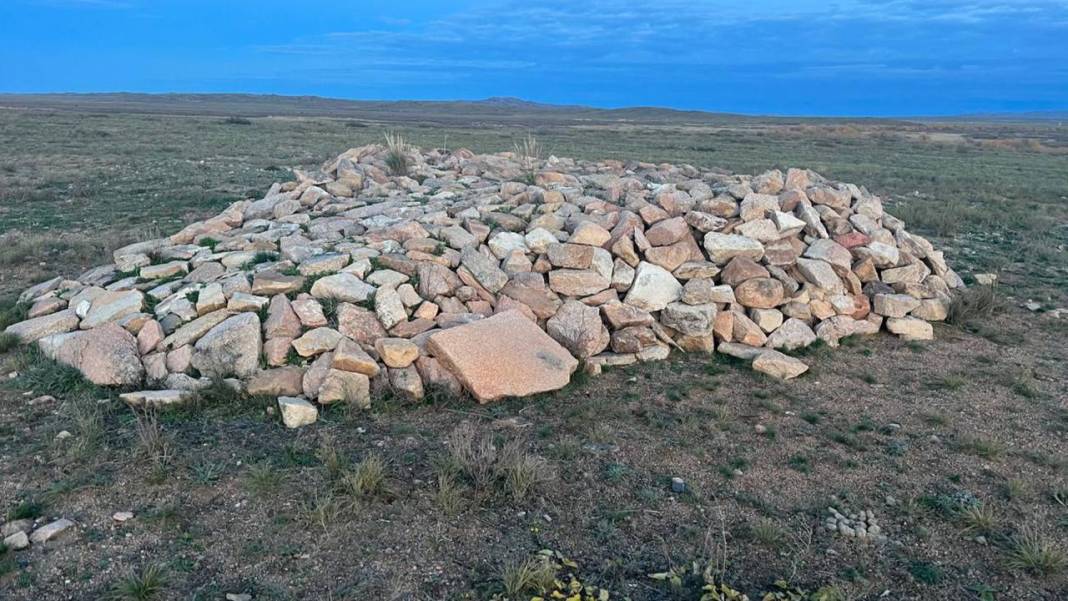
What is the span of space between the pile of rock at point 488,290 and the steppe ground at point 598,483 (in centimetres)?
31

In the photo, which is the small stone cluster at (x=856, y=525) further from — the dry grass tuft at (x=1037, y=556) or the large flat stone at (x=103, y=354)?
the large flat stone at (x=103, y=354)

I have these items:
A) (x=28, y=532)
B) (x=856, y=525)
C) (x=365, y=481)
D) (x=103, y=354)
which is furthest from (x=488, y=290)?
(x=28, y=532)

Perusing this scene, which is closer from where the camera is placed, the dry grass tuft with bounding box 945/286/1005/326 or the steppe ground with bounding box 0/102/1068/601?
the steppe ground with bounding box 0/102/1068/601

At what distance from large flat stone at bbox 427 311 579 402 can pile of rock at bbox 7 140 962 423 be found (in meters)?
0.02

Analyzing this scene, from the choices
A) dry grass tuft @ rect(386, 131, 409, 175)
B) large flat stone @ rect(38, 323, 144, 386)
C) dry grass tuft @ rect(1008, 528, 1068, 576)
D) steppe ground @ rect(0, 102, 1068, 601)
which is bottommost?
steppe ground @ rect(0, 102, 1068, 601)

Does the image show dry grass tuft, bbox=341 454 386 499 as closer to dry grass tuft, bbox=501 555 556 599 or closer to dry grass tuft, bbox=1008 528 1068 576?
dry grass tuft, bbox=501 555 556 599

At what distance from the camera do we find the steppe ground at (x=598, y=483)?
3.84 metres

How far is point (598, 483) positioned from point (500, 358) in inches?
63.8

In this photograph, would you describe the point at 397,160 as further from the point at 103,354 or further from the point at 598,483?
the point at 598,483

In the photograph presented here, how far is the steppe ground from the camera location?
3.84 meters

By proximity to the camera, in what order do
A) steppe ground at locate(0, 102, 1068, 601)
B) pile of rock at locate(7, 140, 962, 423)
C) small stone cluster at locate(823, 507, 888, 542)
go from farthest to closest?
pile of rock at locate(7, 140, 962, 423) < small stone cluster at locate(823, 507, 888, 542) < steppe ground at locate(0, 102, 1068, 601)

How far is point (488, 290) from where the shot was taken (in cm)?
719

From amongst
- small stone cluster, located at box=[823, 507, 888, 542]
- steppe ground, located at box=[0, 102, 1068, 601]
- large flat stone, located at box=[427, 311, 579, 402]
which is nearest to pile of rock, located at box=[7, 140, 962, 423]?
large flat stone, located at box=[427, 311, 579, 402]

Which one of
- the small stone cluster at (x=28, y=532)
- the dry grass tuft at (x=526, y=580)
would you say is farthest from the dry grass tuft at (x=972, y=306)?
the small stone cluster at (x=28, y=532)
